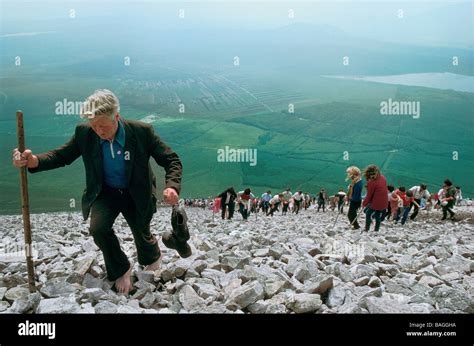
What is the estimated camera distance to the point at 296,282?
5.71m

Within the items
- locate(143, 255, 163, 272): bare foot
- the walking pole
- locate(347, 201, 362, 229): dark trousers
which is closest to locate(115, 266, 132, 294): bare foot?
locate(143, 255, 163, 272): bare foot

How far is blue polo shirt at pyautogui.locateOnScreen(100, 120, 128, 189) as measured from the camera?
5.29 metres

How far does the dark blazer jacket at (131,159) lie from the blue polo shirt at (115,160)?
0.17 feet

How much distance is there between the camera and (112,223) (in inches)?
216

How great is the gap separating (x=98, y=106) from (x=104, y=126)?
21 cm

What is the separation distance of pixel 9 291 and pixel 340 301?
3.36m

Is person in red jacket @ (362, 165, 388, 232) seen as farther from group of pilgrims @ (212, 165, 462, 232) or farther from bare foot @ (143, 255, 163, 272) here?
bare foot @ (143, 255, 163, 272)

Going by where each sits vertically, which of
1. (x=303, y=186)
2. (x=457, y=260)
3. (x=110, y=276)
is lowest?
(x=303, y=186)

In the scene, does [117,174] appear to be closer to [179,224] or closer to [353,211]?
[179,224]

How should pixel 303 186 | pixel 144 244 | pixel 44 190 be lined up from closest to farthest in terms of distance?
pixel 144 244, pixel 44 190, pixel 303 186
